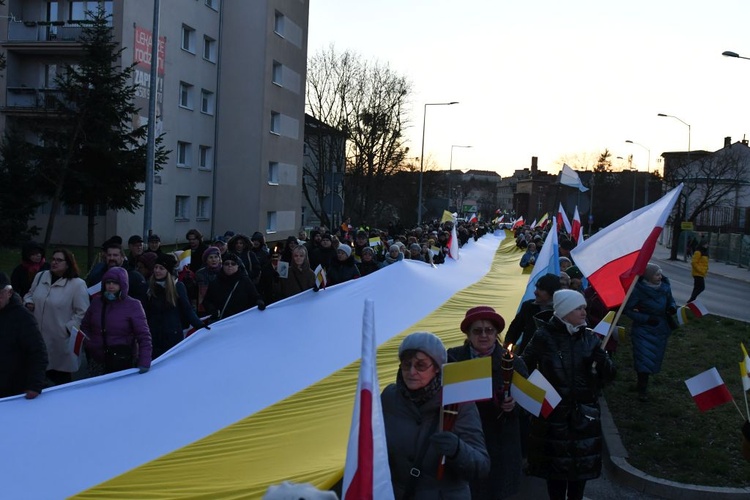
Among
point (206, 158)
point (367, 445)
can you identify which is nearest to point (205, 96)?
point (206, 158)

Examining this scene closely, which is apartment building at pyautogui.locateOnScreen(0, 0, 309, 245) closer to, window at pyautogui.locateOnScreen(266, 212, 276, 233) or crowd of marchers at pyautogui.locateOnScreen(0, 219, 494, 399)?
window at pyautogui.locateOnScreen(266, 212, 276, 233)

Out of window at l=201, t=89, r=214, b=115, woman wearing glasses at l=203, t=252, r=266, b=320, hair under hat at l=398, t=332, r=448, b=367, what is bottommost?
woman wearing glasses at l=203, t=252, r=266, b=320

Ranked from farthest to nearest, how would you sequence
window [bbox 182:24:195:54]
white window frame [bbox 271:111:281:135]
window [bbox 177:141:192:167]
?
1. white window frame [bbox 271:111:281:135]
2. window [bbox 182:24:195:54]
3. window [bbox 177:141:192:167]

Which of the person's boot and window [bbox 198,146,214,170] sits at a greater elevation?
window [bbox 198,146,214,170]

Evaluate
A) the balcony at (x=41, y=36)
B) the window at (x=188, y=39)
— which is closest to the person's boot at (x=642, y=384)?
the balcony at (x=41, y=36)

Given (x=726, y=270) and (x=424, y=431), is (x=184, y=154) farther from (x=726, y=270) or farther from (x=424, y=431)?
(x=424, y=431)

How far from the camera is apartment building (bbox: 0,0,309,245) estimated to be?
3529 centimetres

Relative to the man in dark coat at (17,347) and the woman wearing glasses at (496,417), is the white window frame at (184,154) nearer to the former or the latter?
the man in dark coat at (17,347)

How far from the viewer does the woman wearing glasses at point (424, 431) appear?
3.93 m

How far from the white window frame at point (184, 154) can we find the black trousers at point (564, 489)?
35269mm

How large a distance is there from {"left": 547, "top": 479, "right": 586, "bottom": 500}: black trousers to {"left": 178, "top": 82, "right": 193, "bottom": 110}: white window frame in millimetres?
35973

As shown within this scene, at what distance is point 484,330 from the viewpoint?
202 inches

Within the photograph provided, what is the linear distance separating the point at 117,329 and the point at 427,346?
428cm

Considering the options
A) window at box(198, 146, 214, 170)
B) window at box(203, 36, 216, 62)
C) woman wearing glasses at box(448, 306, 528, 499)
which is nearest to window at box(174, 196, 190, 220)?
window at box(198, 146, 214, 170)
